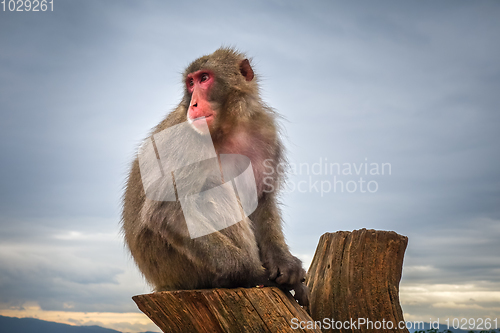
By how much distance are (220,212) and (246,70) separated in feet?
4.95

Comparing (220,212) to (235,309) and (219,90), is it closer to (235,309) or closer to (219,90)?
(235,309)

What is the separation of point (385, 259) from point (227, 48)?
2.61m

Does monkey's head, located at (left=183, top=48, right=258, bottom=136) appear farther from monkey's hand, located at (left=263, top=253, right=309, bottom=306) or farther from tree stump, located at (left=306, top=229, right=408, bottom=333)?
tree stump, located at (left=306, top=229, right=408, bottom=333)

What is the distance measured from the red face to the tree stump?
182 cm

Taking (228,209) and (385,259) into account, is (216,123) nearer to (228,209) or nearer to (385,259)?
(228,209)

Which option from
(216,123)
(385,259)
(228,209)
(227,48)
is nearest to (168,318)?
(228,209)

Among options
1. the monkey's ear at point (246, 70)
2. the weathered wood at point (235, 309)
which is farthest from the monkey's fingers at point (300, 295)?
the monkey's ear at point (246, 70)

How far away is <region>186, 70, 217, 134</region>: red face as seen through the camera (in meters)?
3.38

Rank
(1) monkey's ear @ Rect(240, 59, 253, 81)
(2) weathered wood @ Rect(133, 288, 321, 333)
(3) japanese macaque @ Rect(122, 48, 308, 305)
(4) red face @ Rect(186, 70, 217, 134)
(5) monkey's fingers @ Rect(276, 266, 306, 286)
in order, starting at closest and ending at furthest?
(2) weathered wood @ Rect(133, 288, 321, 333), (3) japanese macaque @ Rect(122, 48, 308, 305), (5) monkey's fingers @ Rect(276, 266, 306, 286), (4) red face @ Rect(186, 70, 217, 134), (1) monkey's ear @ Rect(240, 59, 253, 81)

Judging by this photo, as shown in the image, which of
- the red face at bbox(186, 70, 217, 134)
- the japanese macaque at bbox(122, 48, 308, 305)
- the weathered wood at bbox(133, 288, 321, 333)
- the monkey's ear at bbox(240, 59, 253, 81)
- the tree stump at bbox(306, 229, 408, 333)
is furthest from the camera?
the monkey's ear at bbox(240, 59, 253, 81)

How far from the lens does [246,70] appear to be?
3896 millimetres

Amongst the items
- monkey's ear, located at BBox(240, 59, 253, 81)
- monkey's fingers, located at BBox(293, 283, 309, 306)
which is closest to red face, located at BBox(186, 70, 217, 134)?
monkey's ear, located at BBox(240, 59, 253, 81)

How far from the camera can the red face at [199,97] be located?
338 cm

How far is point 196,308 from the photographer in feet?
9.74
